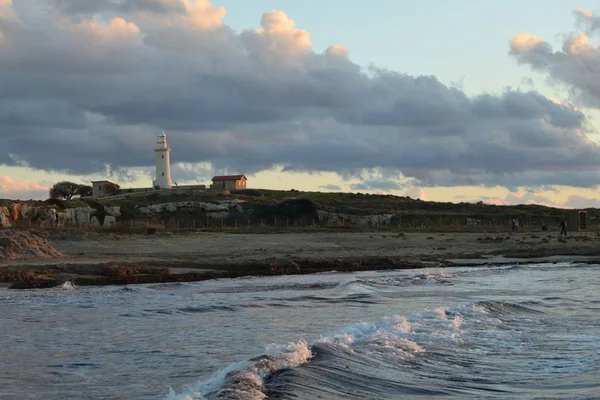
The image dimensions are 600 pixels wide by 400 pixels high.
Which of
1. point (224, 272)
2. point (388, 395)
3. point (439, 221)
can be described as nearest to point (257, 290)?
point (224, 272)

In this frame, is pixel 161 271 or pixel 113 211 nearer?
pixel 161 271

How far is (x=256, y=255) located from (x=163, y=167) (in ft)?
214

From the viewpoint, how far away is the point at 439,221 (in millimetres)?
75812

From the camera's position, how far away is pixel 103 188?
9844 centimetres

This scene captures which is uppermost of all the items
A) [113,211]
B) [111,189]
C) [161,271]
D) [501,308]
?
[111,189]

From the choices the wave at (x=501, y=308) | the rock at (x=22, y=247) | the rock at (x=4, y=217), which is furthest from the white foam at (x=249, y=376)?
the rock at (x=4, y=217)

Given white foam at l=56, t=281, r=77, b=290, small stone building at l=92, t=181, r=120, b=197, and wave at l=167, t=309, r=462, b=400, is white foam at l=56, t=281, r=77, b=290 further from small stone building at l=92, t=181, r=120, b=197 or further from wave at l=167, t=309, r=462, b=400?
small stone building at l=92, t=181, r=120, b=197

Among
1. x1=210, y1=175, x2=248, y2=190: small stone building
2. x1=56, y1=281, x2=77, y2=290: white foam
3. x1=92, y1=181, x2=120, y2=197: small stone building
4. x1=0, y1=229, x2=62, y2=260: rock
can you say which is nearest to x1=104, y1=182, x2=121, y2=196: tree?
x1=92, y1=181, x2=120, y2=197: small stone building

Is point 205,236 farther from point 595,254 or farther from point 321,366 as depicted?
point 321,366

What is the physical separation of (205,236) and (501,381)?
113 feet

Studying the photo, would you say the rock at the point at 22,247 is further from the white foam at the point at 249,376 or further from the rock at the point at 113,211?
the rock at the point at 113,211

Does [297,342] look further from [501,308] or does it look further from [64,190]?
[64,190]

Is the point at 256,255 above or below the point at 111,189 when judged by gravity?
below

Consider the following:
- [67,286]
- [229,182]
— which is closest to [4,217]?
[67,286]
